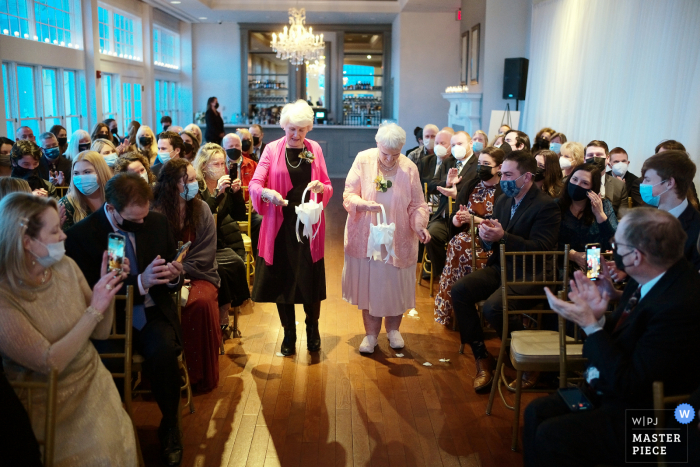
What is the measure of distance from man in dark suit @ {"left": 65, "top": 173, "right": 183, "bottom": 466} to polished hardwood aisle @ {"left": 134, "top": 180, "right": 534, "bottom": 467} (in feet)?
1.05

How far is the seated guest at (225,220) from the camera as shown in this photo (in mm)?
4383

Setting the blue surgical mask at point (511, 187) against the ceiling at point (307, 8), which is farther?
the ceiling at point (307, 8)

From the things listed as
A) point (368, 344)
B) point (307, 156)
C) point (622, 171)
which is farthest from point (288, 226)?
point (622, 171)

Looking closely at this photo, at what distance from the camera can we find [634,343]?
220 centimetres

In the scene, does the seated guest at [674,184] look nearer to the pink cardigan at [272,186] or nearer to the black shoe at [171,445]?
the pink cardigan at [272,186]

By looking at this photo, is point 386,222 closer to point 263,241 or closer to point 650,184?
point 263,241

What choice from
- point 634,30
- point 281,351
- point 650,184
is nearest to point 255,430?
point 281,351

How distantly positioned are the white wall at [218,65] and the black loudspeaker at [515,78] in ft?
27.9

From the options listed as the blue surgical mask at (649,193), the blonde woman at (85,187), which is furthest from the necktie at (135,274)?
the blue surgical mask at (649,193)

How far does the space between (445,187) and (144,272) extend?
12.3 feet

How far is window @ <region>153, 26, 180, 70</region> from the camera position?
14758 mm

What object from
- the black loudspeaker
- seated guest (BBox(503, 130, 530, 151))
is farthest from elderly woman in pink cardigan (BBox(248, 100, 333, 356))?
the black loudspeaker

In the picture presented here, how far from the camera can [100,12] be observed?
1134 cm

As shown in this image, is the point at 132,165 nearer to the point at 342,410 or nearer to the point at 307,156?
the point at 307,156
